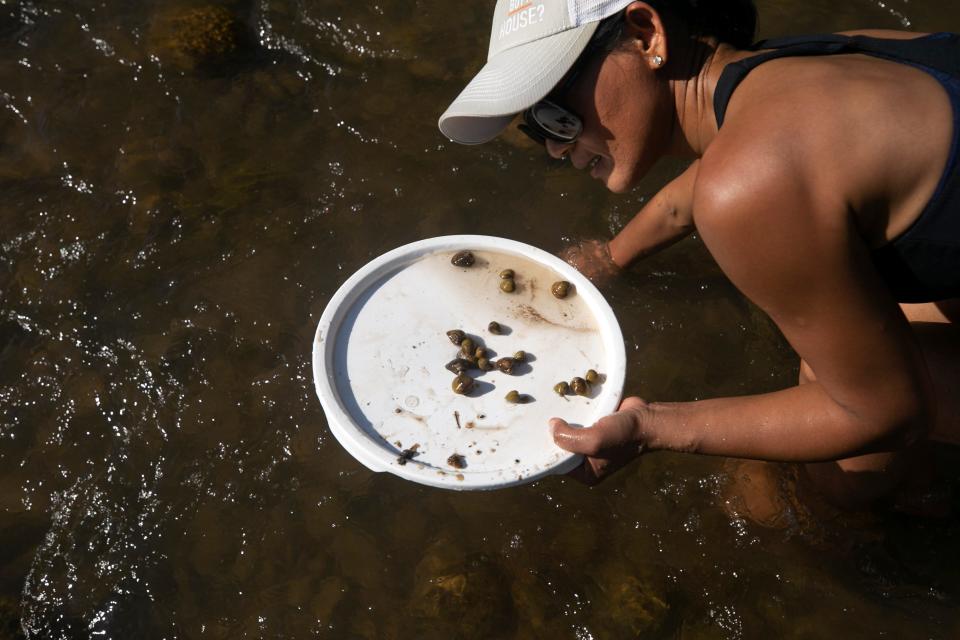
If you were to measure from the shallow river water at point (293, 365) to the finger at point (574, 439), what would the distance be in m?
0.85

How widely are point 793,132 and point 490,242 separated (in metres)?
1.36

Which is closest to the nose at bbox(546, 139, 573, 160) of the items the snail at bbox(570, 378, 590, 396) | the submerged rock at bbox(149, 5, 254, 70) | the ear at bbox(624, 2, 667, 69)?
the ear at bbox(624, 2, 667, 69)

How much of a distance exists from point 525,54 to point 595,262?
1.59m

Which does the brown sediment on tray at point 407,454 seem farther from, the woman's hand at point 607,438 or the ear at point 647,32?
the ear at point 647,32

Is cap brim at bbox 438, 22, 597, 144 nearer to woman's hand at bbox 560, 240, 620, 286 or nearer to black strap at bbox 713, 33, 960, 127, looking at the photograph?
black strap at bbox 713, 33, 960, 127

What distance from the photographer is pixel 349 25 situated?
15.3 feet

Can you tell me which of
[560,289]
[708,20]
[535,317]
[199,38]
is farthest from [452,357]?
[199,38]

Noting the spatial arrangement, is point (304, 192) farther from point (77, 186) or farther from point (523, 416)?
point (523, 416)

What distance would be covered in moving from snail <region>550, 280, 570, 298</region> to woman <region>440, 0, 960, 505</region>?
48 centimetres

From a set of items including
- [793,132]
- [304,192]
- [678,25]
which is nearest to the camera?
[793,132]

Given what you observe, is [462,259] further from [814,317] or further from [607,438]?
[814,317]

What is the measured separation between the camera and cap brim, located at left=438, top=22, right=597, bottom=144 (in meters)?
2.11

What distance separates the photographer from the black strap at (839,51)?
2.12 metres

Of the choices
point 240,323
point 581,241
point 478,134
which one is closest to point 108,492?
point 240,323
